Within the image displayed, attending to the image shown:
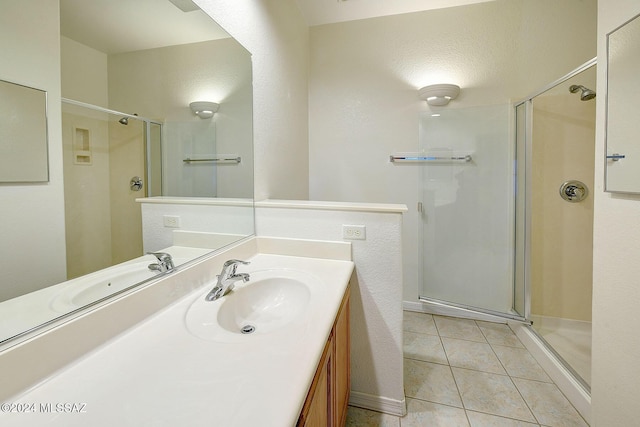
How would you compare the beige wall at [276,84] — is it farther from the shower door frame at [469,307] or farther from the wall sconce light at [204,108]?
the shower door frame at [469,307]

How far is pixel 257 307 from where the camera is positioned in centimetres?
114

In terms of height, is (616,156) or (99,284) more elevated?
(616,156)

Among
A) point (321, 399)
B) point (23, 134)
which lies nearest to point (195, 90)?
point (23, 134)

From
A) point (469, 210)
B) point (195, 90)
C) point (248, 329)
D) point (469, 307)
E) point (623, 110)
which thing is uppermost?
point (195, 90)

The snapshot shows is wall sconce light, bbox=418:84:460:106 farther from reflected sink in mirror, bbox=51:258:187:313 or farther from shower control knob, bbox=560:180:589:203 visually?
reflected sink in mirror, bbox=51:258:187:313

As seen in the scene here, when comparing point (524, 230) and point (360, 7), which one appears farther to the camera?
point (360, 7)

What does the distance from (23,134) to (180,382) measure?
25.1 inches

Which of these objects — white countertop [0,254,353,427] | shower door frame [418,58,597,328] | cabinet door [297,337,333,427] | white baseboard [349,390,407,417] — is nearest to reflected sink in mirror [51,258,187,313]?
white countertop [0,254,353,427]

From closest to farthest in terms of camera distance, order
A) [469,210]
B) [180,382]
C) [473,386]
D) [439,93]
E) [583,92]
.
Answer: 1. [180,382]
2. [473,386]
3. [583,92]
4. [439,93]
5. [469,210]

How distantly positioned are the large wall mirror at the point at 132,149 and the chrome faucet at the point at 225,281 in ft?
0.53

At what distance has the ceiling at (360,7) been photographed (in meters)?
2.26

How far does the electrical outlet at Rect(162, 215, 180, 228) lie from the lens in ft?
3.28

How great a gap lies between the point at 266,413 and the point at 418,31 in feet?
9.66

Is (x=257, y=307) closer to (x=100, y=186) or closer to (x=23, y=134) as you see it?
(x=100, y=186)
